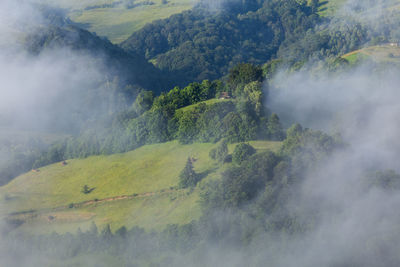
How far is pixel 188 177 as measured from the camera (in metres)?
90.6

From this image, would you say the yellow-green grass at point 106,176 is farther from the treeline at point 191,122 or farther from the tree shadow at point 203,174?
the treeline at point 191,122

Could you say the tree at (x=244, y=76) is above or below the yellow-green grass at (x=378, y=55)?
above

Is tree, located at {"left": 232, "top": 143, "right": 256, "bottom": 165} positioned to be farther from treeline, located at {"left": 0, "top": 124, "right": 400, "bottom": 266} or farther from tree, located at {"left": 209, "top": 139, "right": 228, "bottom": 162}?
tree, located at {"left": 209, "top": 139, "right": 228, "bottom": 162}

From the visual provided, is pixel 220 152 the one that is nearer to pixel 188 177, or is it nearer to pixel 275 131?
pixel 188 177

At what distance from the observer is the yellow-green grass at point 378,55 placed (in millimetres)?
151125

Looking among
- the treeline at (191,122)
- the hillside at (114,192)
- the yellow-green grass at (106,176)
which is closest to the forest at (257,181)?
the treeline at (191,122)

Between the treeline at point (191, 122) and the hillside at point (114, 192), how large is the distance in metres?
3.26

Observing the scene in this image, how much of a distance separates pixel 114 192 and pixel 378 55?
376 ft

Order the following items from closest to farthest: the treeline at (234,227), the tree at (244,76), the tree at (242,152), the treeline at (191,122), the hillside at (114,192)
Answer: the treeline at (234,227)
the hillside at (114,192)
the tree at (242,152)
the treeline at (191,122)
the tree at (244,76)

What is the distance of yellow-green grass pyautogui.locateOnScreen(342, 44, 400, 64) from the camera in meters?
151

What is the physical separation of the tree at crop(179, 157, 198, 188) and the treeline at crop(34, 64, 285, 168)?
→ 1552 centimetres

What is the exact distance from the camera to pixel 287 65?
15825 cm

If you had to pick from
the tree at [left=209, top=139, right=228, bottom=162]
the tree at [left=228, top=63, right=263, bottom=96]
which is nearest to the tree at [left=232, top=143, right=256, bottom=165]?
the tree at [left=209, top=139, right=228, bottom=162]

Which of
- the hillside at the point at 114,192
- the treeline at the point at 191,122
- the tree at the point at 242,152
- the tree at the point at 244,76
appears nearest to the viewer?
the hillside at the point at 114,192
